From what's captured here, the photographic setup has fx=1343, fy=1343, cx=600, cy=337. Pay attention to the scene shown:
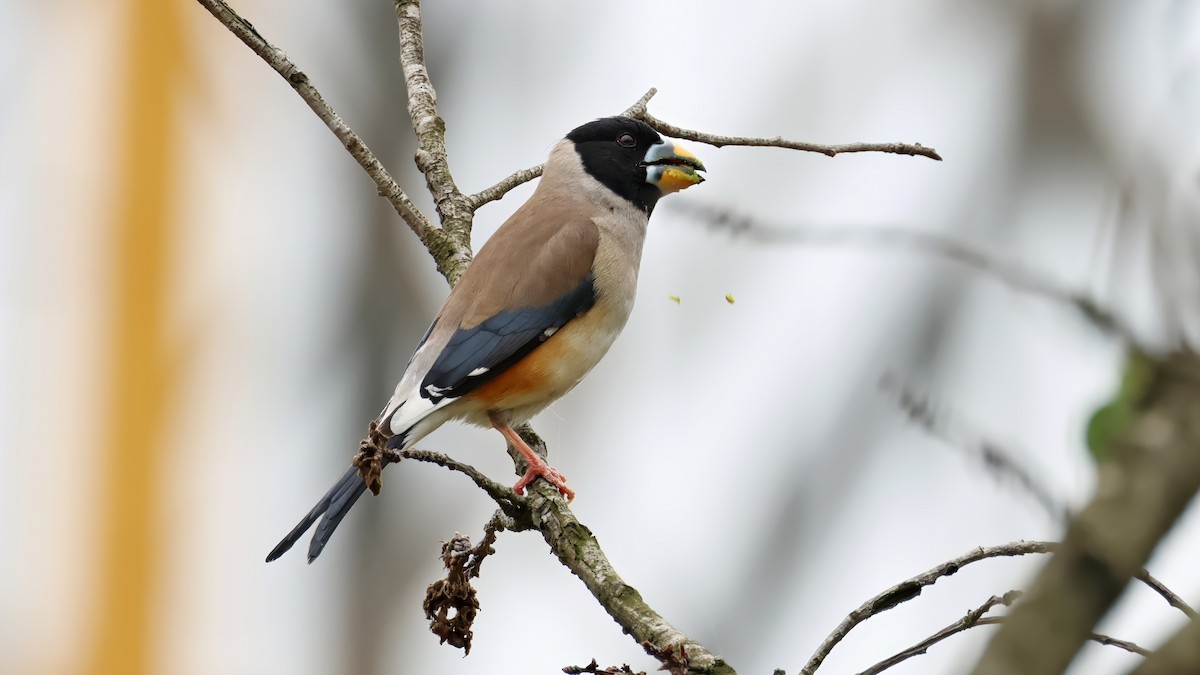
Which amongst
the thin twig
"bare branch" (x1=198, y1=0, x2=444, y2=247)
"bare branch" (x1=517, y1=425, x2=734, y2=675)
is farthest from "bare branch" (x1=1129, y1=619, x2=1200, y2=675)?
"bare branch" (x1=198, y1=0, x2=444, y2=247)

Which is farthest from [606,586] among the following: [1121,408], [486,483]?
[1121,408]

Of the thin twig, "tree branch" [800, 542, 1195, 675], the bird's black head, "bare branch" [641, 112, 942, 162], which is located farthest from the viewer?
the bird's black head

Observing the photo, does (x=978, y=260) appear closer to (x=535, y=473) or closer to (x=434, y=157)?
(x=535, y=473)

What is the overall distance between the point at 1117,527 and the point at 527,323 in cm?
421

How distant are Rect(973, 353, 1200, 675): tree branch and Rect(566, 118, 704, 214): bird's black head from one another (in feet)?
16.5

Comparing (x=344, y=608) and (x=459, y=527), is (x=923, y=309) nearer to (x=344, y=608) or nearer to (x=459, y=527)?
(x=459, y=527)

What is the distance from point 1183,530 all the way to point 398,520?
11.4 meters

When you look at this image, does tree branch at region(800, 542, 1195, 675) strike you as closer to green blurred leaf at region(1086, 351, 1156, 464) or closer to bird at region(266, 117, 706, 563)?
green blurred leaf at region(1086, 351, 1156, 464)

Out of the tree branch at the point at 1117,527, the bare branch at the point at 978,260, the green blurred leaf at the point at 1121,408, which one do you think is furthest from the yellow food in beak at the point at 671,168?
the tree branch at the point at 1117,527


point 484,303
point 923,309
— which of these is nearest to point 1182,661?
point 484,303

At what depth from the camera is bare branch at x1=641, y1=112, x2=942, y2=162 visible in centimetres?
399

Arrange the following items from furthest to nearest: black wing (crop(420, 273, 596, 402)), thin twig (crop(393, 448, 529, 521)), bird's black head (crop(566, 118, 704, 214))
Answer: bird's black head (crop(566, 118, 704, 214))
black wing (crop(420, 273, 596, 402))
thin twig (crop(393, 448, 529, 521))

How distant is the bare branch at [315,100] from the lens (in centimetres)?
435

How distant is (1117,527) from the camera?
1.03 m
